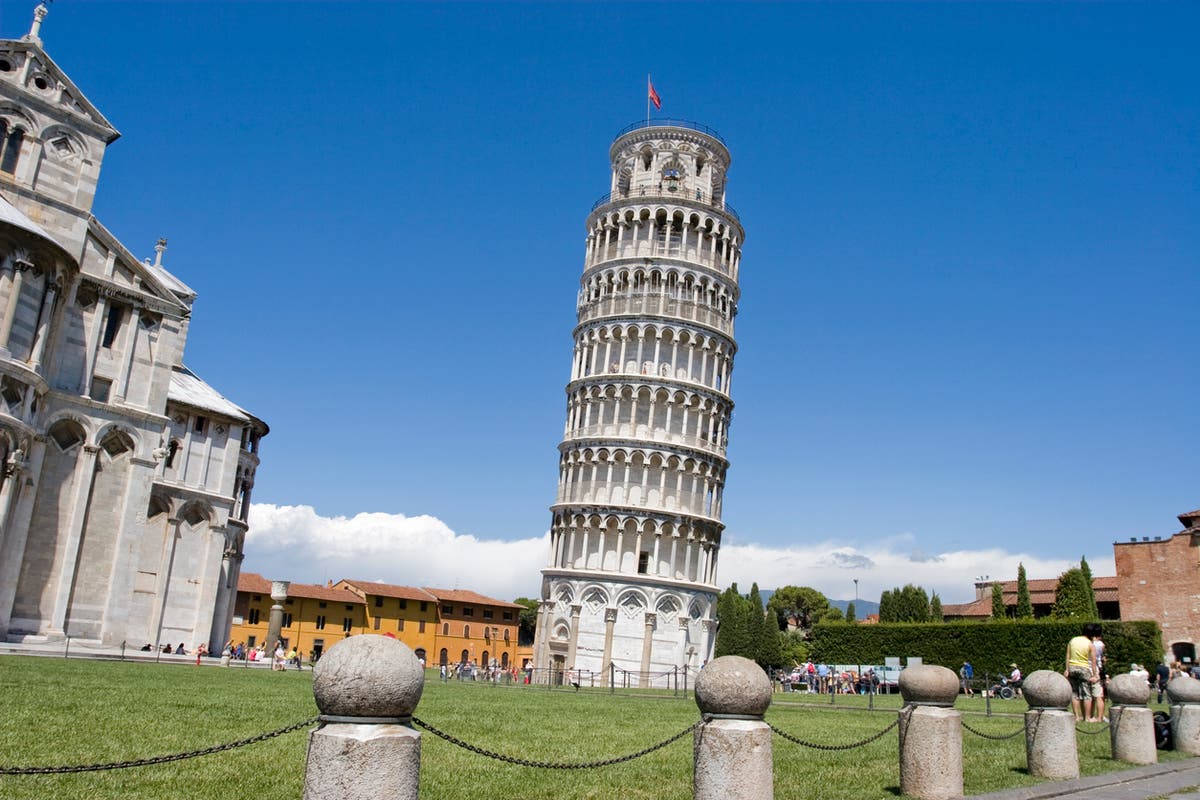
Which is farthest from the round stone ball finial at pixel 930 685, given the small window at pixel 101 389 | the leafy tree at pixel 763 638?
the leafy tree at pixel 763 638

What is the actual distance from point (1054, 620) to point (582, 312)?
3079 centimetres

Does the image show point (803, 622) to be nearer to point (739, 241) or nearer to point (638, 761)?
point (739, 241)

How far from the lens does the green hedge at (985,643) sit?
139ft

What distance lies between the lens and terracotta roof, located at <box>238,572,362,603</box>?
77.3 meters

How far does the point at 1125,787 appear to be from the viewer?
10109 mm

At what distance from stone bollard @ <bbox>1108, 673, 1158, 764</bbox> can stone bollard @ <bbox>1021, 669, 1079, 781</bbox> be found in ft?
6.93

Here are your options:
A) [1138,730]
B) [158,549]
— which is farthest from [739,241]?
[1138,730]

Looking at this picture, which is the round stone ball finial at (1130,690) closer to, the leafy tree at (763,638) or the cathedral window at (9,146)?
the cathedral window at (9,146)

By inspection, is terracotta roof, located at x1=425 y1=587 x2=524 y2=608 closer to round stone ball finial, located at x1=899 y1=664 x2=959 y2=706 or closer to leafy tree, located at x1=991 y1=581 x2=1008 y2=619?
leafy tree, located at x1=991 y1=581 x2=1008 y2=619

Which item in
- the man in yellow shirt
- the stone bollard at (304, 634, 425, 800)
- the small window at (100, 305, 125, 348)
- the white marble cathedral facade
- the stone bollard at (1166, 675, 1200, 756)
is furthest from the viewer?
the small window at (100, 305, 125, 348)

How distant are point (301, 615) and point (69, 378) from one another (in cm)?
5057

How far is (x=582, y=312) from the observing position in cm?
5638

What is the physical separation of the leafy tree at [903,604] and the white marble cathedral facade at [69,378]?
5304 cm

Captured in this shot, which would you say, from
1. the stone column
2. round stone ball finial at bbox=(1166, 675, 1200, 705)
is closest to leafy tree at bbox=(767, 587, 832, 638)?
the stone column
